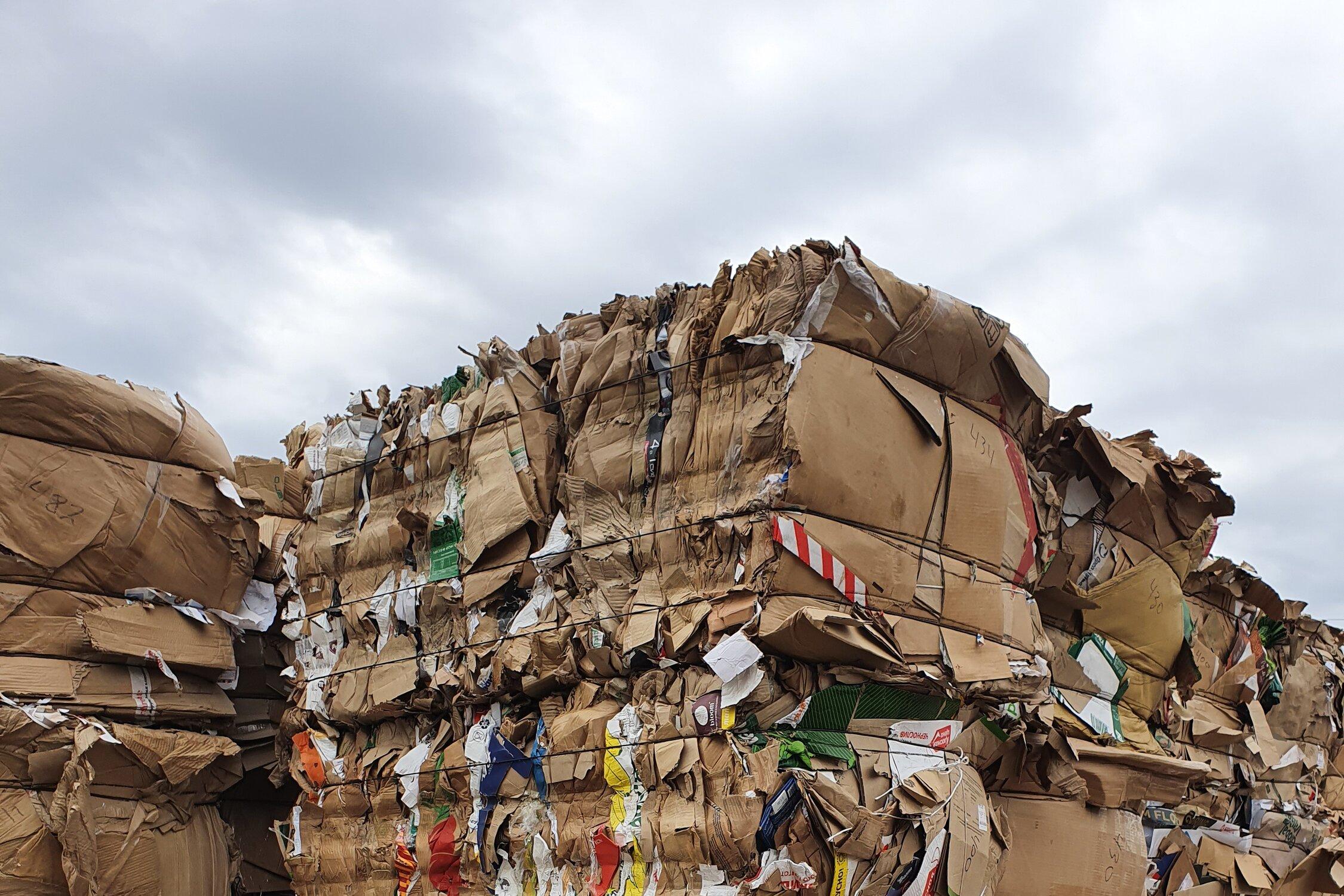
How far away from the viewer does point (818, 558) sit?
3.55 metres

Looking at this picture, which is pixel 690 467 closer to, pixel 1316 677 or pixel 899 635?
pixel 899 635

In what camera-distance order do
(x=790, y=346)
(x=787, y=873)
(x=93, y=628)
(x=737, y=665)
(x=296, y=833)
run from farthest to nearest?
1. (x=296, y=833)
2. (x=93, y=628)
3. (x=790, y=346)
4. (x=737, y=665)
5. (x=787, y=873)

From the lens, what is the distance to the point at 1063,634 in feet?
16.4

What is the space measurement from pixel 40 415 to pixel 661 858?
2.88 meters

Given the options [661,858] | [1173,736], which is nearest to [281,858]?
[661,858]

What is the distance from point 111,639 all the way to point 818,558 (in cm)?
277

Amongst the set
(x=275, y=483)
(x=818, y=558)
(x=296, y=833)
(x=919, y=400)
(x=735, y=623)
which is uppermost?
(x=275, y=483)

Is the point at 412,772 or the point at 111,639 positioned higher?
the point at 111,639

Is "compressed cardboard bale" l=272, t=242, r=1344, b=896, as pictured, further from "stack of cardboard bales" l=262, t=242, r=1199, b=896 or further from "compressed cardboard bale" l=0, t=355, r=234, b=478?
"compressed cardboard bale" l=0, t=355, r=234, b=478

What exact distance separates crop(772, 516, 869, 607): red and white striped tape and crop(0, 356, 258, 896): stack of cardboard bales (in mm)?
2682

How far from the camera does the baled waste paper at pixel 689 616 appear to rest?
3.55m

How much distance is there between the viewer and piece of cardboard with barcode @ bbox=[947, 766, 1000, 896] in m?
3.65

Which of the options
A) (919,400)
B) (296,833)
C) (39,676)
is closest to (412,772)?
(296,833)

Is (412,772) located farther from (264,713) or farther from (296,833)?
(264,713)
